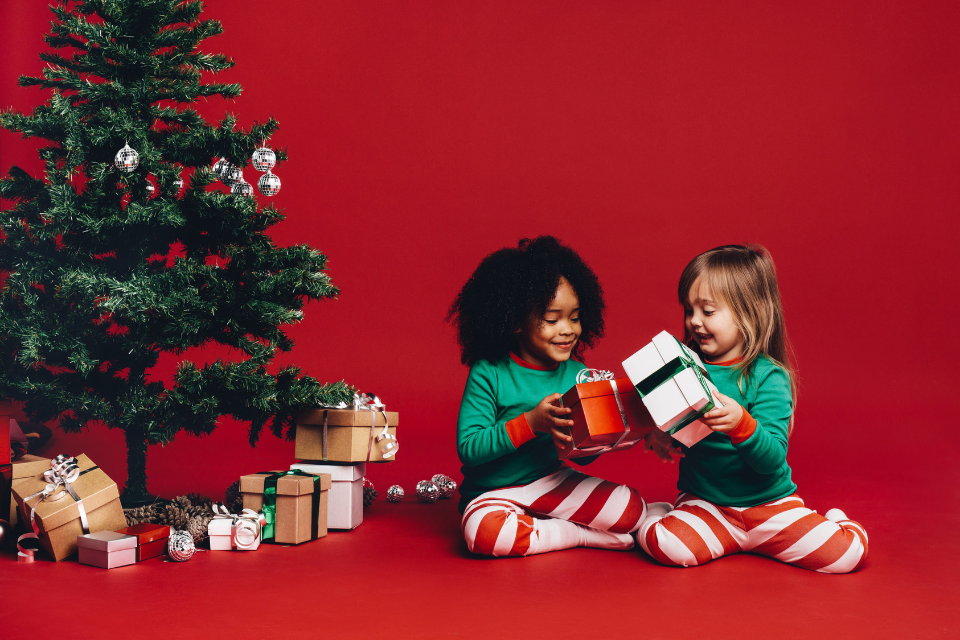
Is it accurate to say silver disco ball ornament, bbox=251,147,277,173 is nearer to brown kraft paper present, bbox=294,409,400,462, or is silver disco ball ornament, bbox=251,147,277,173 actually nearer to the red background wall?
brown kraft paper present, bbox=294,409,400,462

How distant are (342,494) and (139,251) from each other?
3.49 ft

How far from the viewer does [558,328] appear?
2568mm

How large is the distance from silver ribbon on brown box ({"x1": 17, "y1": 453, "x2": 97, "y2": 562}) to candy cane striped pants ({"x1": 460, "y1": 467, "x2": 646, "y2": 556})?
114 cm

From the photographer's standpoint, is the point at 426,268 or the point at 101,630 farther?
the point at 426,268

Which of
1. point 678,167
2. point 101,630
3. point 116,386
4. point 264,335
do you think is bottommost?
point 101,630

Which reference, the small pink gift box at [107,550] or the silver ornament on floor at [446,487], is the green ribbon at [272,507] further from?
the silver ornament on floor at [446,487]

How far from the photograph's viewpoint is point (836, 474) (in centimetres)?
369

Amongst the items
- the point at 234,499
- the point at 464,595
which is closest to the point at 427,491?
the point at 234,499

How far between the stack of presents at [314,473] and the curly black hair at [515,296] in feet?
1.11

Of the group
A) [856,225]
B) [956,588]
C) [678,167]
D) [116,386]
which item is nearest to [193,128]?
[116,386]

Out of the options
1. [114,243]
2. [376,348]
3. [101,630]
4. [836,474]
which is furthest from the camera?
[376,348]

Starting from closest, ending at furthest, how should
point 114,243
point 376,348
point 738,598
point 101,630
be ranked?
point 101,630 < point 738,598 < point 114,243 < point 376,348

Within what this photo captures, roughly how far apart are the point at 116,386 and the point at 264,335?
1.72 feet

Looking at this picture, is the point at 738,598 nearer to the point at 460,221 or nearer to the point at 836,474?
the point at 836,474
